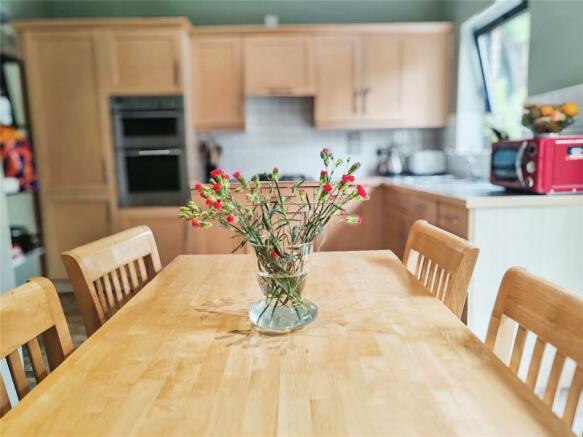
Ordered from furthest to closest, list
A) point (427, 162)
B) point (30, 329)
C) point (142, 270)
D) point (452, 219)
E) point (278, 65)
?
1. point (427, 162)
2. point (278, 65)
3. point (452, 219)
4. point (142, 270)
5. point (30, 329)

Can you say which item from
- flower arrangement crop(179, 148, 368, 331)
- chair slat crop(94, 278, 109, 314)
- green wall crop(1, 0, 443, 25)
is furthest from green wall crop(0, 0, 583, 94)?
flower arrangement crop(179, 148, 368, 331)

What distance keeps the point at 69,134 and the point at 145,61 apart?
2.69 ft

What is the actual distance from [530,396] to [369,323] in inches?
13.8

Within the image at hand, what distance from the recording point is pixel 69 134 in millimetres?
3451

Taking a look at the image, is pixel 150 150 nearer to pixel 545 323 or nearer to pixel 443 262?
pixel 443 262

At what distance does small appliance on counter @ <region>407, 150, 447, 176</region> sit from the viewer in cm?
382

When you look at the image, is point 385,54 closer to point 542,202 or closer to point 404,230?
point 404,230

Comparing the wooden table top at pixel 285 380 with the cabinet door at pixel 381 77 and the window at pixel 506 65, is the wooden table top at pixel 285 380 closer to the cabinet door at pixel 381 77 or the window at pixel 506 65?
the window at pixel 506 65

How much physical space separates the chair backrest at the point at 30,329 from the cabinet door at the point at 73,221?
2806 mm

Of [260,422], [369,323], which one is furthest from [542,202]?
[260,422]

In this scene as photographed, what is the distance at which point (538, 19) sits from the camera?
97.8 inches

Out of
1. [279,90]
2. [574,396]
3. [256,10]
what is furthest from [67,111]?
[574,396]

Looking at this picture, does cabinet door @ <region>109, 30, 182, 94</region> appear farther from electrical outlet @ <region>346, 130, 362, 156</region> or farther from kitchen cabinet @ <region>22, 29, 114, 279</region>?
electrical outlet @ <region>346, 130, 362, 156</region>

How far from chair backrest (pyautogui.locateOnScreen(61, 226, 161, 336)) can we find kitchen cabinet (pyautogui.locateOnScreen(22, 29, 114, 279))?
223 cm
